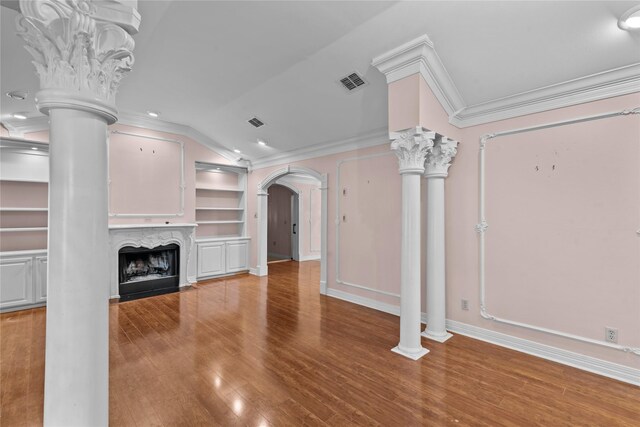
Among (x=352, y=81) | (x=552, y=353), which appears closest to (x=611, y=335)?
(x=552, y=353)

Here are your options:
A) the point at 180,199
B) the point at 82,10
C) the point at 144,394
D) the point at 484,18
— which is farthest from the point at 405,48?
the point at 180,199

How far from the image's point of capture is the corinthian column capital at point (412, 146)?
307 centimetres

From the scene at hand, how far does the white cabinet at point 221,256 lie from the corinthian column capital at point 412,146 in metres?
5.08

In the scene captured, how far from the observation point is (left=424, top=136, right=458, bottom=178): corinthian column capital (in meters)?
3.60

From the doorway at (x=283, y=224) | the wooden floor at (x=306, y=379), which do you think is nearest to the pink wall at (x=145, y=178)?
the wooden floor at (x=306, y=379)

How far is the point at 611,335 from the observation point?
2.81m

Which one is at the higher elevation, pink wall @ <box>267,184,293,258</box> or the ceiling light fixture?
the ceiling light fixture

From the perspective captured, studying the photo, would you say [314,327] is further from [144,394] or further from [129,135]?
[129,135]

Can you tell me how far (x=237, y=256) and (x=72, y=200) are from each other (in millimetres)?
6036

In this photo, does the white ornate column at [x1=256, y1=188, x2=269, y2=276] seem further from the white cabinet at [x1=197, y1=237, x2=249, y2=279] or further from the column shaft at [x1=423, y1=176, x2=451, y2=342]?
the column shaft at [x1=423, y1=176, x2=451, y2=342]

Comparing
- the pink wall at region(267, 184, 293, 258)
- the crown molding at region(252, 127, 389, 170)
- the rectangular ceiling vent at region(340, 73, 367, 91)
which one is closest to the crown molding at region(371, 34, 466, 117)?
the rectangular ceiling vent at region(340, 73, 367, 91)

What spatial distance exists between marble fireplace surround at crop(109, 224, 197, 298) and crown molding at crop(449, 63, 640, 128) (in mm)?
5451

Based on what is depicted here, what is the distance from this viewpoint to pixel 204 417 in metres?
2.22

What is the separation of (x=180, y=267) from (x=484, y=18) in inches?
249
